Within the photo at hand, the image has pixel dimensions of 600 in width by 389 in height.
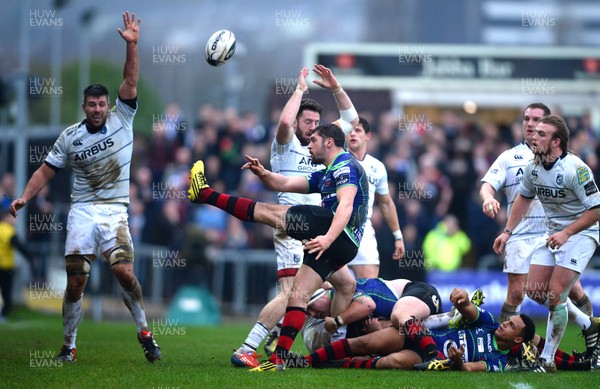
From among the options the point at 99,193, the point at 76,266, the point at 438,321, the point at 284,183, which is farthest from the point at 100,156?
the point at 438,321

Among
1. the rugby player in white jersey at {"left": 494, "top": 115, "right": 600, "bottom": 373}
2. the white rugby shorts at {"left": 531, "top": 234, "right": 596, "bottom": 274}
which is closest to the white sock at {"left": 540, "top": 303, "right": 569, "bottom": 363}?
the rugby player in white jersey at {"left": 494, "top": 115, "right": 600, "bottom": 373}

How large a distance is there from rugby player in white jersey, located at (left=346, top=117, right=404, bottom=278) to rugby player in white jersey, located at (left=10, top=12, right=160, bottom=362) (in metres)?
2.99

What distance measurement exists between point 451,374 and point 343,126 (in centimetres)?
377

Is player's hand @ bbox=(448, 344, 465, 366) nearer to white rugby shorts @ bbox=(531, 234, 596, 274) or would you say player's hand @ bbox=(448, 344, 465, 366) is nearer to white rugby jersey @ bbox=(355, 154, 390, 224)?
white rugby shorts @ bbox=(531, 234, 596, 274)

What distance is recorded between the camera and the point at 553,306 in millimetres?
10469

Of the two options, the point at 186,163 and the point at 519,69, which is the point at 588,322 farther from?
the point at 519,69

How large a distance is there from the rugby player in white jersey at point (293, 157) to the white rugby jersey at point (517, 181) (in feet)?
6.16

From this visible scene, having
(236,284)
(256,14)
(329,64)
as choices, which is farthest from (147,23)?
(236,284)

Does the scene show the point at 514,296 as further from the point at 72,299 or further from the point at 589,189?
the point at 72,299

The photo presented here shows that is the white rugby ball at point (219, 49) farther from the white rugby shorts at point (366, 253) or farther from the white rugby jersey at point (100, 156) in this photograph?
the white rugby shorts at point (366, 253)

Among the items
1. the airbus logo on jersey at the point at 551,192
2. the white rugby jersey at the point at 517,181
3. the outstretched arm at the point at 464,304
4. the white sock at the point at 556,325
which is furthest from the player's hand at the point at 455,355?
the white rugby jersey at the point at 517,181

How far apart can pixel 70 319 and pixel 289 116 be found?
11.1 feet

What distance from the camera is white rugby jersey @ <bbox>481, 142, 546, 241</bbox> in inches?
473

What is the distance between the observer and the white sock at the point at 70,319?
11.0m
